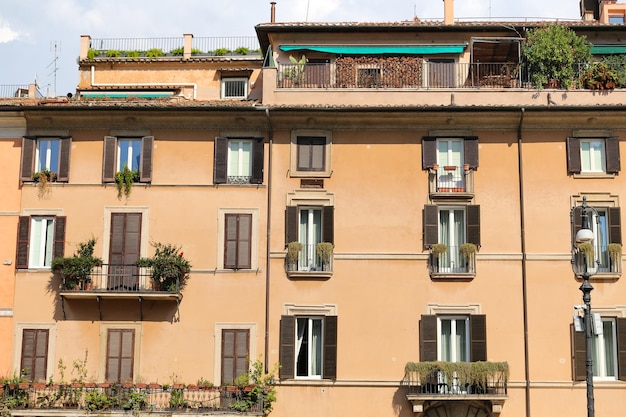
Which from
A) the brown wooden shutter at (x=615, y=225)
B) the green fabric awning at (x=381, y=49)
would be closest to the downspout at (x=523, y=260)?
the brown wooden shutter at (x=615, y=225)

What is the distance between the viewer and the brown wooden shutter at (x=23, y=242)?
86.5 ft

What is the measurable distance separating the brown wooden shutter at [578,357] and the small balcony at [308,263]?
690cm

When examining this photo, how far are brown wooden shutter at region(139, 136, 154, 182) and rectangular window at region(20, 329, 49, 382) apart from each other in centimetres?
508

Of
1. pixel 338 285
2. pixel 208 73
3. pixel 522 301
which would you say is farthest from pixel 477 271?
pixel 208 73

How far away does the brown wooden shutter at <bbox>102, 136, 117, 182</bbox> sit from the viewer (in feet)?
88.2

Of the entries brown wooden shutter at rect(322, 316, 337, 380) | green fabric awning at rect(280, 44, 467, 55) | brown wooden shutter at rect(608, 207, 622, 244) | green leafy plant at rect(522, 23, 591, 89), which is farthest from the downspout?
brown wooden shutter at rect(322, 316, 337, 380)

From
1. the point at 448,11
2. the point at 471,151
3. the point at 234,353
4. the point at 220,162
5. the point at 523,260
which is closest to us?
the point at 234,353

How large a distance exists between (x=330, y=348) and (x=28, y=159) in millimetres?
10253

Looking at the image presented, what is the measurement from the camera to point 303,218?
26.9m

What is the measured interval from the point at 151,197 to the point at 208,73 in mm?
9832

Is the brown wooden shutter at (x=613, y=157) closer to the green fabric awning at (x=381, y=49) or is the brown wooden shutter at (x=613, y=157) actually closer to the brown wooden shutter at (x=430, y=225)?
the brown wooden shutter at (x=430, y=225)

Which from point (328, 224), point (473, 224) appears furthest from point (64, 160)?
point (473, 224)

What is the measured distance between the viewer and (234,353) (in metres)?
25.8

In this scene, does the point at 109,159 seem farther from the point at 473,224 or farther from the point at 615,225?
the point at 615,225
